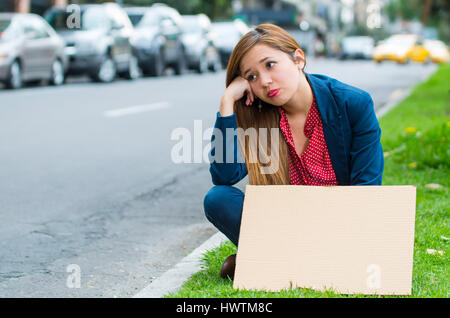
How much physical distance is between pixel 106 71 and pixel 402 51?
20892 mm

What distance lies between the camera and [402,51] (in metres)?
34.5

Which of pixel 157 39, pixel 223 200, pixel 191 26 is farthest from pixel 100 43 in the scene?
pixel 223 200

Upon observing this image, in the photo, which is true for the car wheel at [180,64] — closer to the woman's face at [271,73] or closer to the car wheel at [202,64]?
the car wheel at [202,64]

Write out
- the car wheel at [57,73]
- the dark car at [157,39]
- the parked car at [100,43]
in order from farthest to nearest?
1. the dark car at [157,39]
2. the parked car at [100,43]
3. the car wheel at [57,73]

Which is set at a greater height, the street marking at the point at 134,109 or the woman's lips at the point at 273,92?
the woman's lips at the point at 273,92

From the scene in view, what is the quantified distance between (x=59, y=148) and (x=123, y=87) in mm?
8322

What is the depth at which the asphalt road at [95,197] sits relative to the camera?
3662 millimetres

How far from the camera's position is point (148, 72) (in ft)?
64.8

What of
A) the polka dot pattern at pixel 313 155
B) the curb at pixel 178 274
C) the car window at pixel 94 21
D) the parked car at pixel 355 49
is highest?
the polka dot pattern at pixel 313 155

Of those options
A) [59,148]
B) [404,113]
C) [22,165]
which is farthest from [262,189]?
[404,113]

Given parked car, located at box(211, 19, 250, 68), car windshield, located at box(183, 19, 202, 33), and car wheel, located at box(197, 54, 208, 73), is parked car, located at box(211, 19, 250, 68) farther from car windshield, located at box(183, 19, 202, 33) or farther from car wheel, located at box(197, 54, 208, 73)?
car wheel, located at box(197, 54, 208, 73)

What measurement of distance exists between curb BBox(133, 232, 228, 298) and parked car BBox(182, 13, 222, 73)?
692 inches

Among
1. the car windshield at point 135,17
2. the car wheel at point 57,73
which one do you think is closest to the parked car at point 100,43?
the car wheel at point 57,73

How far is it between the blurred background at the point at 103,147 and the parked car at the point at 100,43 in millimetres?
29
